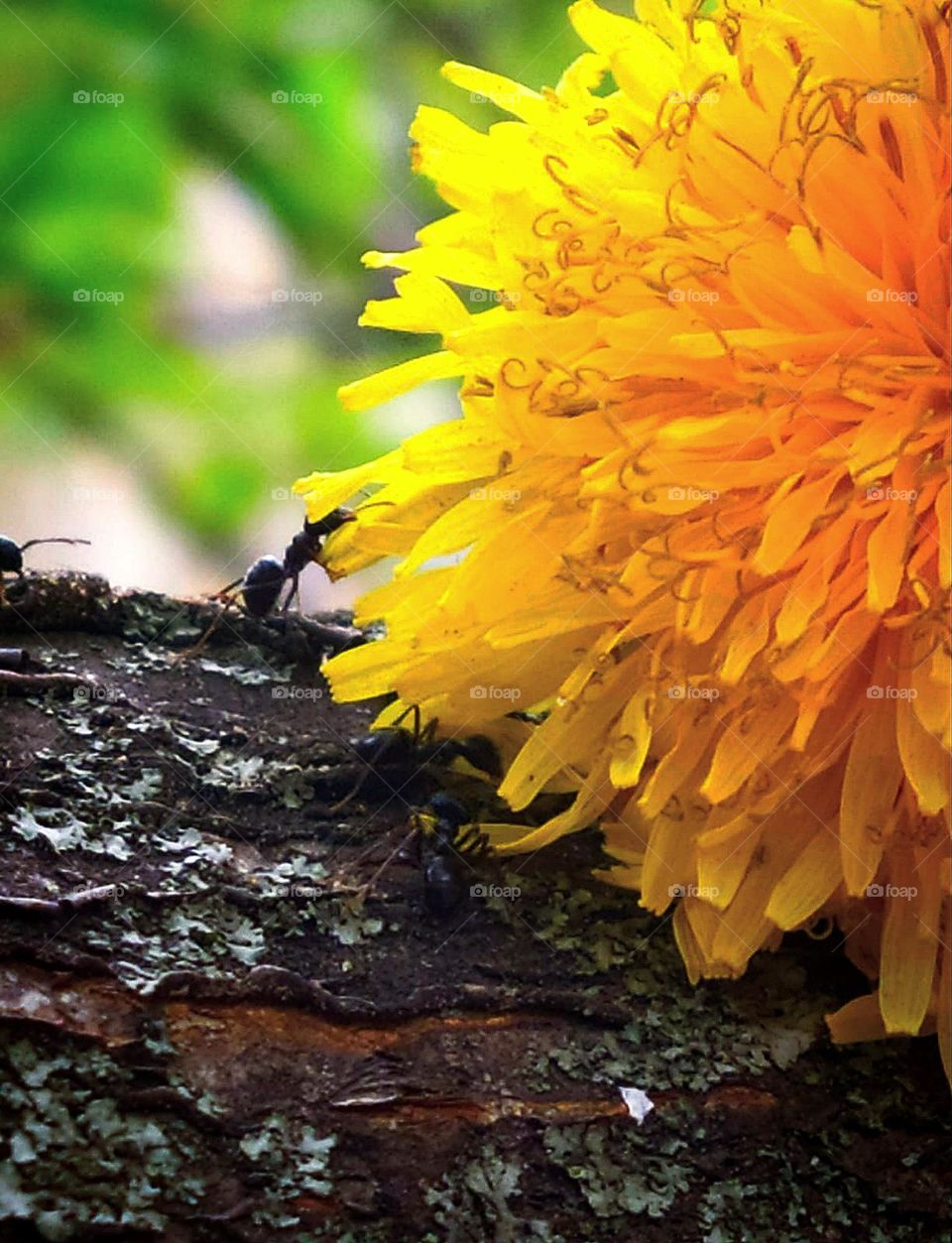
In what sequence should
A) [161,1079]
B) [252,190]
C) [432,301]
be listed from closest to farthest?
[161,1079] < [432,301] < [252,190]

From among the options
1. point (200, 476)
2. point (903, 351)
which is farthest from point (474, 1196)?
point (200, 476)

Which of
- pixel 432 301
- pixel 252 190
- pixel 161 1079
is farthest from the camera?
pixel 252 190

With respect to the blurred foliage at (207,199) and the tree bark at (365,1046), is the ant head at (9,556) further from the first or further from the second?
the blurred foliage at (207,199)

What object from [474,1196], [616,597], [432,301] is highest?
[432,301]

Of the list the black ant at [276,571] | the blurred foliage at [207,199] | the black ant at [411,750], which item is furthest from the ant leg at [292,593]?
the blurred foliage at [207,199]

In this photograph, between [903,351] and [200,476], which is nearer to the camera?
[903,351]

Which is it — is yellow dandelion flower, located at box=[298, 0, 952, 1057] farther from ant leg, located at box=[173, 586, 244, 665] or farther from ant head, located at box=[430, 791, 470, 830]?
ant leg, located at box=[173, 586, 244, 665]

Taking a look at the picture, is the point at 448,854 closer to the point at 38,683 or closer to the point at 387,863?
the point at 387,863

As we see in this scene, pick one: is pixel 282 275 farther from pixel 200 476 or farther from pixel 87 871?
pixel 87 871

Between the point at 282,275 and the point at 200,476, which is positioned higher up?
the point at 282,275
